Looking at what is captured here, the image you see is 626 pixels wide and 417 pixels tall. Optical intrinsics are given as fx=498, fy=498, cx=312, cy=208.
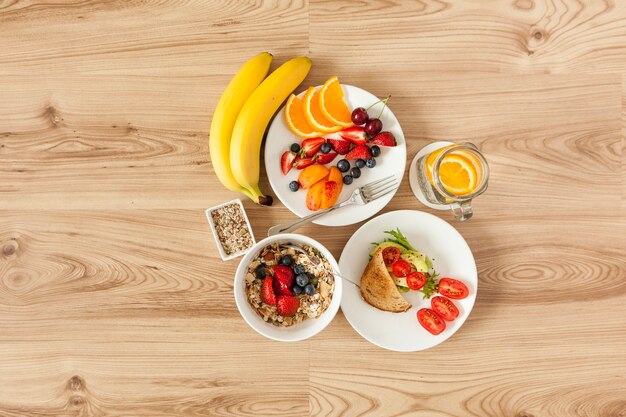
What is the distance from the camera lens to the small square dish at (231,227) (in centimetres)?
122

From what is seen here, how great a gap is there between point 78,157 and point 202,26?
46 cm

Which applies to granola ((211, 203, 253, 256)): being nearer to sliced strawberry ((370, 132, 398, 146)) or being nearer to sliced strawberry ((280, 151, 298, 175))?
sliced strawberry ((280, 151, 298, 175))

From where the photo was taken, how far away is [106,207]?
4.18 feet

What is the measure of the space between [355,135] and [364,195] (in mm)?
147

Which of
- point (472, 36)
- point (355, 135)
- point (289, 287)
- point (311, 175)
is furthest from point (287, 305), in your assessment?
point (472, 36)

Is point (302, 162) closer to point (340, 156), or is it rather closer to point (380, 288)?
point (340, 156)

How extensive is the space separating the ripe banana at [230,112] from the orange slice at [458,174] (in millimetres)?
471

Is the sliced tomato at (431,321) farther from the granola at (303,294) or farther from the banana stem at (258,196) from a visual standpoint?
the banana stem at (258,196)

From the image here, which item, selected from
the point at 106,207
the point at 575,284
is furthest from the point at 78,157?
the point at 575,284

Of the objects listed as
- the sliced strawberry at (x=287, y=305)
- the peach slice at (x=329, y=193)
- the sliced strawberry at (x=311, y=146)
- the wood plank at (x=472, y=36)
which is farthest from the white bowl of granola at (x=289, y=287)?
the wood plank at (x=472, y=36)

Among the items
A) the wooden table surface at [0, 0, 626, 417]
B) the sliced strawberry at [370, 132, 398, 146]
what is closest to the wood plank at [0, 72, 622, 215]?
the wooden table surface at [0, 0, 626, 417]

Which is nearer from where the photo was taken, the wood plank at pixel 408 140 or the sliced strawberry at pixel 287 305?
the sliced strawberry at pixel 287 305

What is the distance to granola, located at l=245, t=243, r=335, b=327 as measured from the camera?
1.17 m

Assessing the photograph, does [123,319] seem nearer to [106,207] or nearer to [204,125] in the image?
[106,207]
